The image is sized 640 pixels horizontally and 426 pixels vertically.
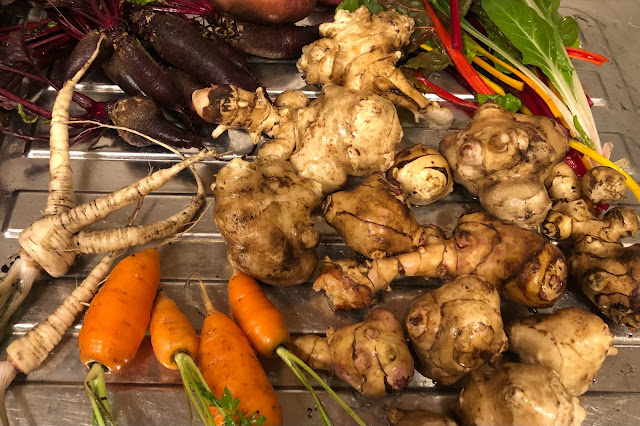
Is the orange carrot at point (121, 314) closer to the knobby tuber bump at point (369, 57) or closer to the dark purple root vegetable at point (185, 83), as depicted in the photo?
the dark purple root vegetable at point (185, 83)

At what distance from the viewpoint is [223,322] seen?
4.24 ft

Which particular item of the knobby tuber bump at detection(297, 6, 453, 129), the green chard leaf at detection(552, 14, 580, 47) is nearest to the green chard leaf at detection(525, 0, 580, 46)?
the green chard leaf at detection(552, 14, 580, 47)

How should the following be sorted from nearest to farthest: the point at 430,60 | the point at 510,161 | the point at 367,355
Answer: the point at 367,355 → the point at 510,161 → the point at 430,60

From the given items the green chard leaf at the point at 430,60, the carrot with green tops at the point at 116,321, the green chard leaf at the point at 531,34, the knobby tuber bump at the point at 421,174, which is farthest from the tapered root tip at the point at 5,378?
the green chard leaf at the point at 531,34

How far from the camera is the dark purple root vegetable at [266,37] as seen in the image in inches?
70.9

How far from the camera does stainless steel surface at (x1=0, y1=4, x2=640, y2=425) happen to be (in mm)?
1279

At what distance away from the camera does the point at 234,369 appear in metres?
1.20

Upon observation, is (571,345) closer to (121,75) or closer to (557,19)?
(557,19)

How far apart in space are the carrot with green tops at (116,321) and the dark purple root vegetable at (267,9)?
0.96 meters

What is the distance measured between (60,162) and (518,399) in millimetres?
1397

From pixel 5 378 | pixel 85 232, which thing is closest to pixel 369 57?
pixel 85 232

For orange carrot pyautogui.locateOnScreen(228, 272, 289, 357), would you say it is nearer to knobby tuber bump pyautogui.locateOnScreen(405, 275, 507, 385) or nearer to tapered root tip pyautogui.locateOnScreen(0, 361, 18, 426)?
knobby tuber bump pyautogui.locateOnScreen(405, 275, 507, 385)

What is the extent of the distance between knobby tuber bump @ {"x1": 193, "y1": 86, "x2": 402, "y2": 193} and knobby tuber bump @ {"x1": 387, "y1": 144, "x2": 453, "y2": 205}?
0.04 metres

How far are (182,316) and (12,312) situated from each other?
0.48m
